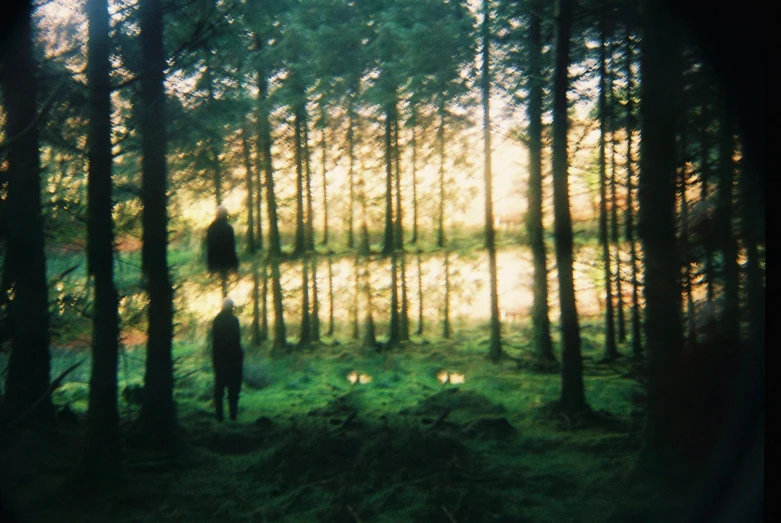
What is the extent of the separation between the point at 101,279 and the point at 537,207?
A: 1381 centimetres

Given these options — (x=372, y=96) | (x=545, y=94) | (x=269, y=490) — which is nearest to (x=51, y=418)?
(x=269, y=490)

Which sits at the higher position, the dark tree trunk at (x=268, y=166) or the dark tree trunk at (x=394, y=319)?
the dark tree trunk at (x=268, y=166)

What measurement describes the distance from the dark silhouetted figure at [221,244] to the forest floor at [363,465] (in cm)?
203

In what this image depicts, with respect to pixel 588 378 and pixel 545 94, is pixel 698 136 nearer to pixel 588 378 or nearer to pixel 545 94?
pixel 545 94

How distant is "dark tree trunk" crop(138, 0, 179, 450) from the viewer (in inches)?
395

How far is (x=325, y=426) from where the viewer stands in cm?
1080

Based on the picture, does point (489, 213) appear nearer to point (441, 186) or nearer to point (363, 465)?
point (441, 186)

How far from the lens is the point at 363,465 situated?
915cm

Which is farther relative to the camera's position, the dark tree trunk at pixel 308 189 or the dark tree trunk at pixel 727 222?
the dark tree trunk at pixel 308 189

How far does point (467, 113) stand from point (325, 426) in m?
15.1

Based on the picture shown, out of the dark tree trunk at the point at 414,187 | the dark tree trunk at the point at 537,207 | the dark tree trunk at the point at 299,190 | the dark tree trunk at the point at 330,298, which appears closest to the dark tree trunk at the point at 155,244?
the dark tree trunk at the point at 537,207

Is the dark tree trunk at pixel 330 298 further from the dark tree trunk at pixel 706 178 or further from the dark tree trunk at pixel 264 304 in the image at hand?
the dark tree trunk at pixel 706 178

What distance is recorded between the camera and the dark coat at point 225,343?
11.0 m

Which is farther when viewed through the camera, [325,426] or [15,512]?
[325,426]
